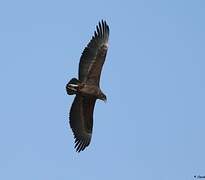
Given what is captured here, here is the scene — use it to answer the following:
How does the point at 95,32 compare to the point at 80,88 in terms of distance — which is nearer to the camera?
the point at 80,88

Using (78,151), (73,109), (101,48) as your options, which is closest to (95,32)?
(101,48)

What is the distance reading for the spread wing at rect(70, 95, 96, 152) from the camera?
14.0m

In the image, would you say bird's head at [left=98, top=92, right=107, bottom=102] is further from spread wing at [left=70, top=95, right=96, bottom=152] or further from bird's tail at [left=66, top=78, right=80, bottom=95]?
bird's tail at [left=66, top=78, right=80, bottom=95]

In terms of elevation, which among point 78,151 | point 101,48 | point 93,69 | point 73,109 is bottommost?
point 78,151

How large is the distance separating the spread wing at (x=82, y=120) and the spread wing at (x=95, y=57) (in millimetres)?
597

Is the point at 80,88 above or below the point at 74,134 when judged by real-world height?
above

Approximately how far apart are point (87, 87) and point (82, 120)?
4.41ft

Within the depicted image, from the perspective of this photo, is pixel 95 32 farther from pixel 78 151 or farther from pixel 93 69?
pixel 78 151

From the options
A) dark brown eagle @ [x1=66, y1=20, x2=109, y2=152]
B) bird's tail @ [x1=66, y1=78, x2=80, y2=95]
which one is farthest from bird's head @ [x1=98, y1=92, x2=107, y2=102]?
bird's tail @ [x1=66, y1=78, x2=80, y2=95]

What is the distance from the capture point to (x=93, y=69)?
13977 millimetres

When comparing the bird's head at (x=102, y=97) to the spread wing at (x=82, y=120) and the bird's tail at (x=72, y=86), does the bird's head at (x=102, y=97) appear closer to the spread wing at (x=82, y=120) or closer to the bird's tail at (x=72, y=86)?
the spread wing at (x=82, y=120)

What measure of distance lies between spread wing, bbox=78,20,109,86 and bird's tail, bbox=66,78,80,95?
1.84 ft

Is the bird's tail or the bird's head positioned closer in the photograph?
the bird's tail

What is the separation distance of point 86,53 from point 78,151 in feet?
9.35
